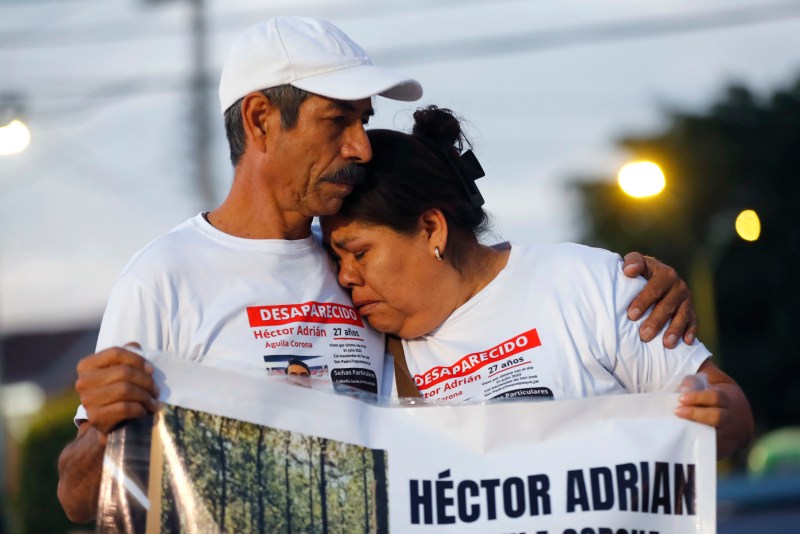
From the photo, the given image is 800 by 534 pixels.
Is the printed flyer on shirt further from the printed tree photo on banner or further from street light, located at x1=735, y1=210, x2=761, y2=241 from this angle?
street light, located at x1=735, y1=210, x2=761, y2=241

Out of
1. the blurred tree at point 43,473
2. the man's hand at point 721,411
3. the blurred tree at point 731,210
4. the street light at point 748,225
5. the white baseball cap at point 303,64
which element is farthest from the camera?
the blurred tree at point 731,210

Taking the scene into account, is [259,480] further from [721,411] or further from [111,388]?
[721,411]

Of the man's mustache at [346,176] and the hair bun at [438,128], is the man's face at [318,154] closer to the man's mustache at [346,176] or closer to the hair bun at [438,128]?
the man's mustache at [346,176]

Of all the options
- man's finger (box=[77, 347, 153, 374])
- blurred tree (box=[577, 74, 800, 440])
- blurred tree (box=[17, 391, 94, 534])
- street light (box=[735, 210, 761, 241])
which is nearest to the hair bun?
man's finger (box=[77, 347, 153, 374])

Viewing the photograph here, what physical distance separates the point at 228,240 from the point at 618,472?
113cm

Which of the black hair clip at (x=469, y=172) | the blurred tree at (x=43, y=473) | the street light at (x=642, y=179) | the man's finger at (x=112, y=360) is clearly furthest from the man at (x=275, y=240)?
the blurred tree at (x=43, y=473)

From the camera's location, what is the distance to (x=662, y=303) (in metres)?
3.07

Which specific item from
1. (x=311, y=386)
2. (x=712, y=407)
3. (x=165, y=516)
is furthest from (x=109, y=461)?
(x=712, y=407)

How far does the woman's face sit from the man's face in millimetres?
138

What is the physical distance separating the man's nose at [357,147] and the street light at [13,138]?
6.33 metres

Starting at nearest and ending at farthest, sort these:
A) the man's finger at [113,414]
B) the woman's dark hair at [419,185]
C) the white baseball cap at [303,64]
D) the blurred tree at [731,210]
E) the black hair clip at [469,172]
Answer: the man's finger at [113,414] → the white baseball cap at [303,64] → the woman's dark hair at [419,185] → the black hair clip at [469,172] → the blurred tree at [731,210]

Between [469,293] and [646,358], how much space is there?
530 millimetres

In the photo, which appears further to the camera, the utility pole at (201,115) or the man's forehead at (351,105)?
the utility pole at (201,115)

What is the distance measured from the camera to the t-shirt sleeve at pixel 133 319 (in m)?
2.74
